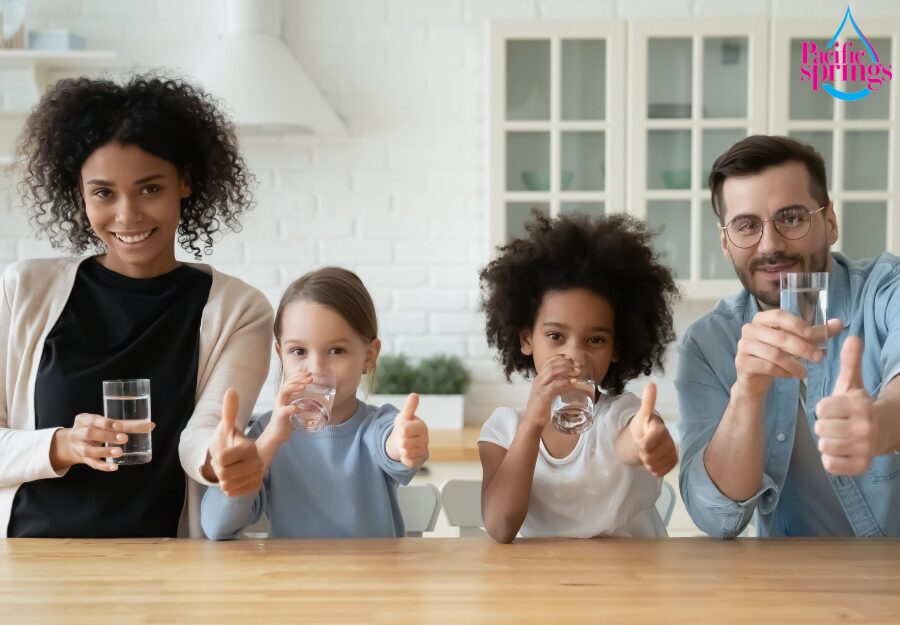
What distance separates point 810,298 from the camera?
1446 millimetres

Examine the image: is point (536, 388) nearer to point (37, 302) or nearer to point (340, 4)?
point (37, 302)

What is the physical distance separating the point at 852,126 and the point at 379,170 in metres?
1.83

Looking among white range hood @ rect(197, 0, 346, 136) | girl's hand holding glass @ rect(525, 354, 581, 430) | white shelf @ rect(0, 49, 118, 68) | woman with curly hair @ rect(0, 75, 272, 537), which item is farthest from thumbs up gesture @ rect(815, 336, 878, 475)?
white shelf @ rect(0, 49, 118, 68)

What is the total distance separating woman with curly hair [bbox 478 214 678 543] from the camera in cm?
173

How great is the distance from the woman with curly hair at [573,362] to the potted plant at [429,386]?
177 centimetres

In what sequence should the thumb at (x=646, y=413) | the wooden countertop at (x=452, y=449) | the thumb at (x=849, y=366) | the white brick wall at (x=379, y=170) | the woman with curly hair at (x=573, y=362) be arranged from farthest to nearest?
the white brick wall at (x=379, y=170) < the wooden countertop at (x=452, y=449) < the woman with curly hair at (x=573, y=362) < the thumb at (x=646, y=413) < the thumb at (x=849, y=366)

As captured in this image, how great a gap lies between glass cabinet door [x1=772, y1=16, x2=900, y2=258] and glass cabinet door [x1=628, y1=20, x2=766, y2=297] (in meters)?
0.13

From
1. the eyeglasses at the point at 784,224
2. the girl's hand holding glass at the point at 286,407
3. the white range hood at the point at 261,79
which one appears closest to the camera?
the girl's hand holding glass at the point at 286,407

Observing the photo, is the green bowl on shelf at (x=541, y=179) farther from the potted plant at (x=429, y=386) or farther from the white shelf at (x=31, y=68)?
the white shelf at (x=31, y=68)

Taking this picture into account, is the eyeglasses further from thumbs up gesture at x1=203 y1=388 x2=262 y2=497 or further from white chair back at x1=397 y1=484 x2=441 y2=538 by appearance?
thumbs up gesture at x1=203 y1=388 x2=262 y2=497

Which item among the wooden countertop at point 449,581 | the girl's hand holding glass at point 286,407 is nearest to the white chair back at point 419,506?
the wooden countertop at point 449,581

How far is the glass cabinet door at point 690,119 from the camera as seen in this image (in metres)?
3.82

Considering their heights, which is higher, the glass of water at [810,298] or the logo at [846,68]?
the logo at [846,68]

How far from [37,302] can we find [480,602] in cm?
103
